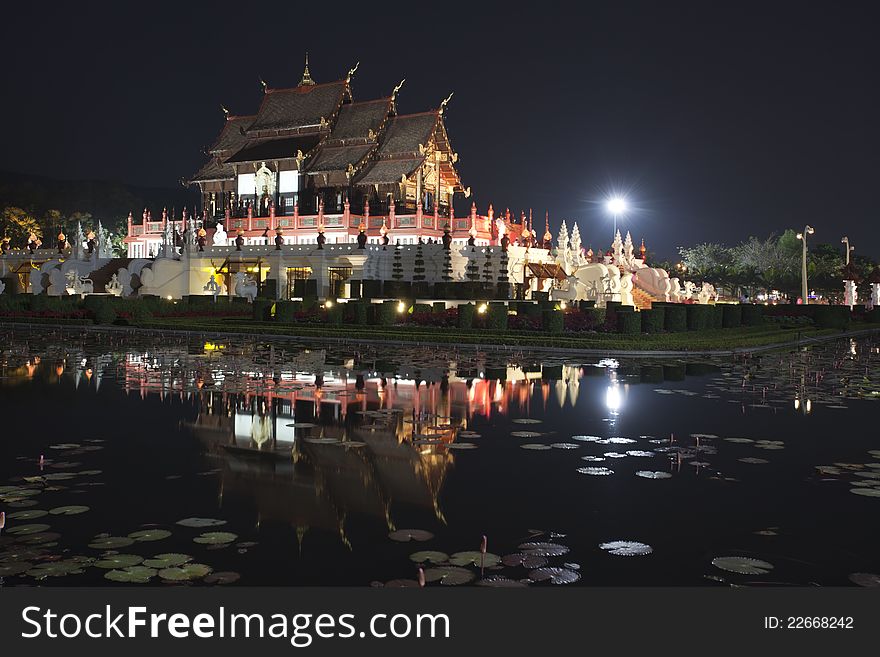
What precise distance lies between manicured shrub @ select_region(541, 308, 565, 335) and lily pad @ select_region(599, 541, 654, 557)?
22408 mm

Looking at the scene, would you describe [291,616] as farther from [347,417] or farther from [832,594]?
[347,417]

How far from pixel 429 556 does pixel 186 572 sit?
173 cm

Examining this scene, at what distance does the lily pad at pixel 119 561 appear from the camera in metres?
6.06

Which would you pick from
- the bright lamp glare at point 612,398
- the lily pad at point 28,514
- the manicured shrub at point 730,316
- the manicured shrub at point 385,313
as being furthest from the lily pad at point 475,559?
the manicured shrub at point 730,316

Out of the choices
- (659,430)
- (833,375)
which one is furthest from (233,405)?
(833,375)

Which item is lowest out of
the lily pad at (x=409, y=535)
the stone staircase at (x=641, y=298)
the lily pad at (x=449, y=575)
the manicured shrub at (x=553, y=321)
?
the lily pad at (x=449, y=575)

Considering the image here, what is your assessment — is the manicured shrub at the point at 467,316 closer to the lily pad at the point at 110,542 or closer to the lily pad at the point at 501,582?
the lily pad at the point at 110,542

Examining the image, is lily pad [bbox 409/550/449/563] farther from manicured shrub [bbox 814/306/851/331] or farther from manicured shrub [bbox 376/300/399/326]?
manicured shrub [bbox 814/306/851/331]

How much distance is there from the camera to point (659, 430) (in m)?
11.7

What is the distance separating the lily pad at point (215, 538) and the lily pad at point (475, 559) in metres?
1.77

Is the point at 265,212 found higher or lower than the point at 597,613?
higher

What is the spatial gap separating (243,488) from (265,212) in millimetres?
59516

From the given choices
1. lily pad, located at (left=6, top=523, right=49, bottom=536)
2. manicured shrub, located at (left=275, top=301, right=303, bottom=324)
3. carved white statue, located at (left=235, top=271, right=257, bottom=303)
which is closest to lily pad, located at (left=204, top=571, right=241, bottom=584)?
lily pad, located at (left=6, top=523, right=49, bottom=536)

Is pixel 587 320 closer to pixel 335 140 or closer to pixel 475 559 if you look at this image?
pixel 475 559
